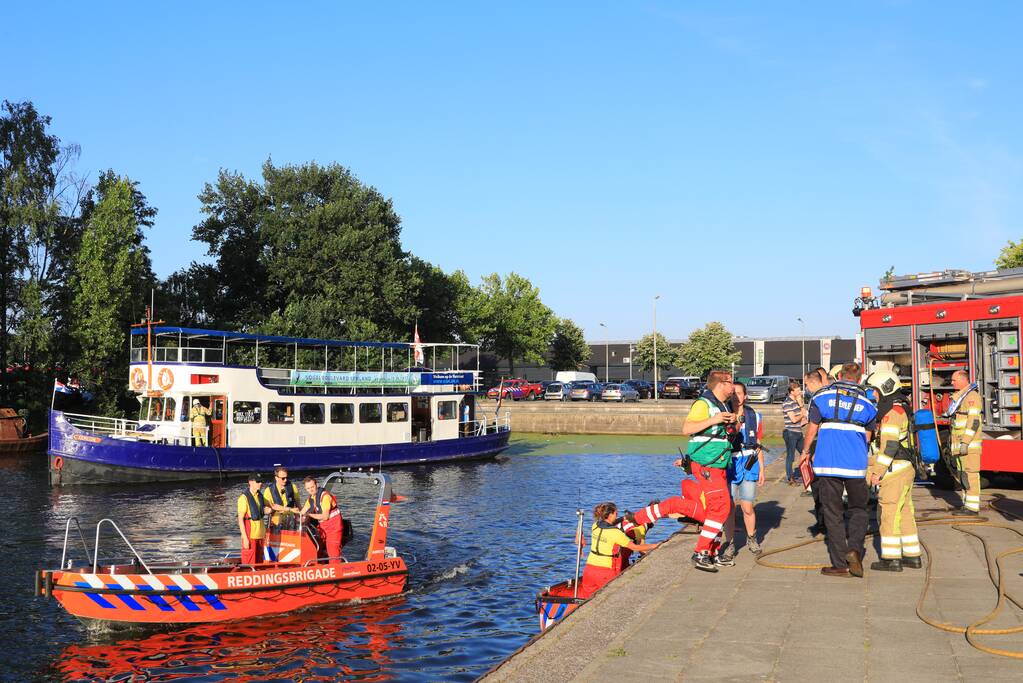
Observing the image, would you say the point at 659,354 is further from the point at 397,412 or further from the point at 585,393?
the point at 397,412

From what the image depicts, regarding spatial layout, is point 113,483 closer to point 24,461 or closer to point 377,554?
point 24,461

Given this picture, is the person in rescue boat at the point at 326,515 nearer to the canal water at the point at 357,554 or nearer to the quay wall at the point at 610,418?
the canal water at the point at 357,554

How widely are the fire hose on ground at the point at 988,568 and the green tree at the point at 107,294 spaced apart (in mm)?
40121

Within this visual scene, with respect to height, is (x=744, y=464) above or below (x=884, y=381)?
below

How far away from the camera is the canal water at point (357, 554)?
11836mm

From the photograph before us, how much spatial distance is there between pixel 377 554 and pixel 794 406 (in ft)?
31.0

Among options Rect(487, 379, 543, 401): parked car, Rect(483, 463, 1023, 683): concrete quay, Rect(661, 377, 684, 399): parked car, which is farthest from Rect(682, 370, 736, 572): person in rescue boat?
Rect(661, 377, 684, 399): parked car

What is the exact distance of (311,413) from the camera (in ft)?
117

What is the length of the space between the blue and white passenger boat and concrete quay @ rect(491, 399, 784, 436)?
12.6m

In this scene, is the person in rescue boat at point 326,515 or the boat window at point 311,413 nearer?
the person in rescue boat at point 326,515

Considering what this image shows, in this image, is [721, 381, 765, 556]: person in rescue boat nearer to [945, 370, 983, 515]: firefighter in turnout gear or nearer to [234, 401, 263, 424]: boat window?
[945, 370, 983, 515]: firefighter in turnout gear

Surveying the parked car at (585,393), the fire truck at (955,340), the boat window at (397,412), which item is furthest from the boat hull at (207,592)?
the parked car at (585,393)

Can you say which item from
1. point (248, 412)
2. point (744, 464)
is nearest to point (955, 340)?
point (744, 464)

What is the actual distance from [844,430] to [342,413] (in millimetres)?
28279
